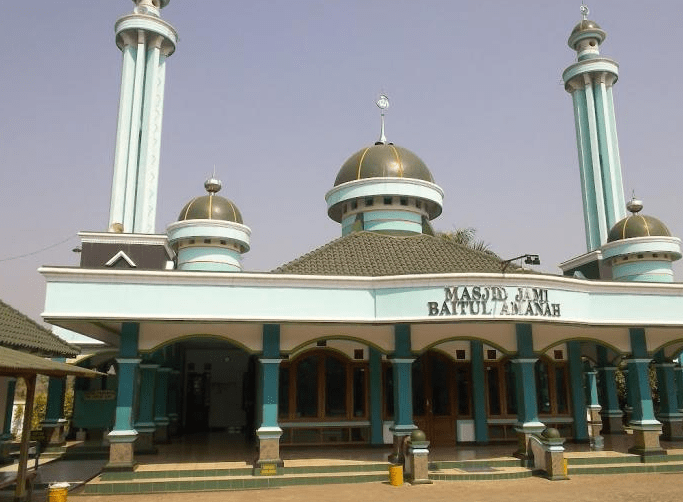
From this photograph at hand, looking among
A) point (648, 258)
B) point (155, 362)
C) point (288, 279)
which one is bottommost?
point (155, 362)

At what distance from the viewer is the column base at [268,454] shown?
13781 millimetres

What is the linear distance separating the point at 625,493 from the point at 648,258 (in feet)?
37.9

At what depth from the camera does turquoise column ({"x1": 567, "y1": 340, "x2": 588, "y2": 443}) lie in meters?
18.8

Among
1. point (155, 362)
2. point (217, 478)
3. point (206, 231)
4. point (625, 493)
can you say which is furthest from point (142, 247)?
point (625, 493)

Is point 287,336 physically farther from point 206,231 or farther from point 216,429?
point 216,429

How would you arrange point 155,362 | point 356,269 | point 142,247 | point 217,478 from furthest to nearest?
point 142,247 < point 155,362 < point 356,269 < point 217,478

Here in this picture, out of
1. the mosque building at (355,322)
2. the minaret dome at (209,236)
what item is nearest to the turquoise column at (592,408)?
the mosque building at (355,322)

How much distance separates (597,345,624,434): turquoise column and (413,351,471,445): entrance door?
20.3 ft

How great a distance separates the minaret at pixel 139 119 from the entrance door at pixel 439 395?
1475cm

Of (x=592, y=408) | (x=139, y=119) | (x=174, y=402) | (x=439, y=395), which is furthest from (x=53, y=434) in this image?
(x=592, y=408)

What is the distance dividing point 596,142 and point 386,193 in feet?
50.5

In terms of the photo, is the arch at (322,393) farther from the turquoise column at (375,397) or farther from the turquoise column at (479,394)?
the turquoise column at (479,394)

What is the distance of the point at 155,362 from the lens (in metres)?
18.1

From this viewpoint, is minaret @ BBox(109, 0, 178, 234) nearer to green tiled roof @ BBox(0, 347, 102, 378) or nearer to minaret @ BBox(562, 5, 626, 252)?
green tiled roof @ BBox(0, 347, 102, 378)
